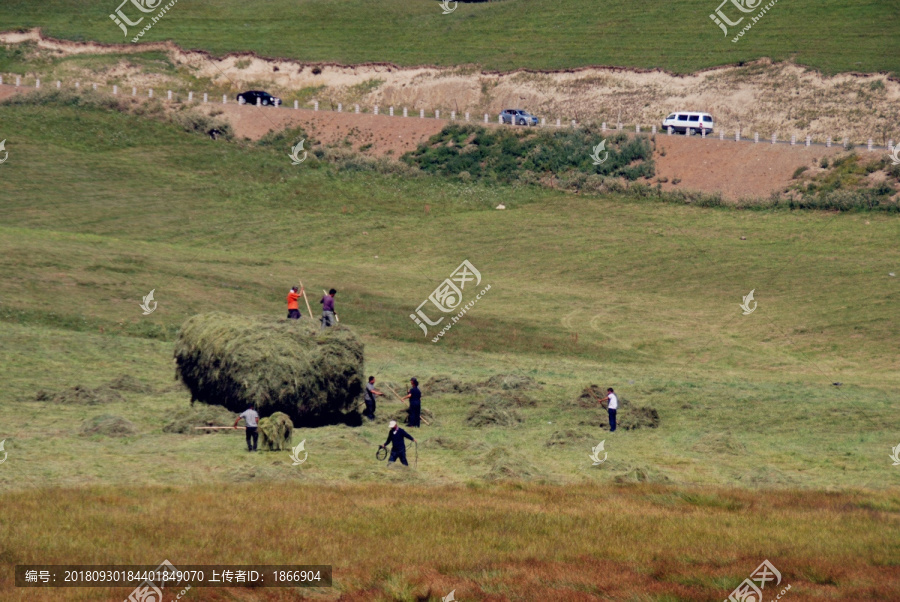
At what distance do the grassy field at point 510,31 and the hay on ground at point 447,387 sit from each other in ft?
222

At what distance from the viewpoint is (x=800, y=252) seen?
57.1 m

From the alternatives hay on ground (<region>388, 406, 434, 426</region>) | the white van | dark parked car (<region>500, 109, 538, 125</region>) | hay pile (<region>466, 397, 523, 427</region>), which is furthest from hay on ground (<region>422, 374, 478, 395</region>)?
dark parked car (<region>500, 109, 538, 125</region>)

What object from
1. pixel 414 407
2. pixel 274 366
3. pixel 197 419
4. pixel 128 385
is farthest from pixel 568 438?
pixel 128 385

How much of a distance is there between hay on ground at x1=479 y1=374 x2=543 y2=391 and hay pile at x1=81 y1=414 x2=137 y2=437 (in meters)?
11.7

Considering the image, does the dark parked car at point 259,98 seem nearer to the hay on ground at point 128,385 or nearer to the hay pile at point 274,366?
the hay on ground at point 128,385

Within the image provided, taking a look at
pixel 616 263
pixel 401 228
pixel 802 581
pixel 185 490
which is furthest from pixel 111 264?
pixel 802 581

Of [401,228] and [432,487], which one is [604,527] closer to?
[432,487]

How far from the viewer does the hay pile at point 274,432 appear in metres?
25.0

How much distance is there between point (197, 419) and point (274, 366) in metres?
2.36

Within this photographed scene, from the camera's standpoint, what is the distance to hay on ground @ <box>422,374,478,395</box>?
107 feet

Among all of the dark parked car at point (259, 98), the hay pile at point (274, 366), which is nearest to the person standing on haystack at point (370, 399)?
the hay pile at point (274, 366)

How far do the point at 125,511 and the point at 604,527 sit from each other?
835 centimetres

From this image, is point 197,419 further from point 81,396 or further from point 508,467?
point 508,467

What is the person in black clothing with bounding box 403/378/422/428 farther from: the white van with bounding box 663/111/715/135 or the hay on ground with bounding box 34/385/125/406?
the white van with bounding box 663/111/715/135
